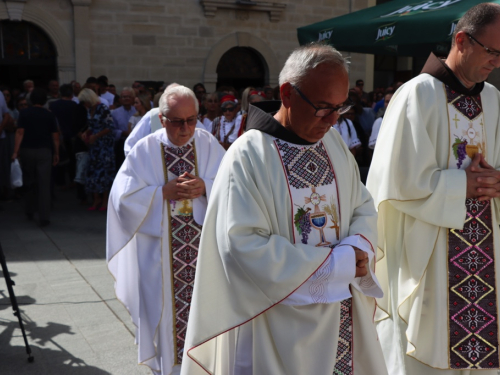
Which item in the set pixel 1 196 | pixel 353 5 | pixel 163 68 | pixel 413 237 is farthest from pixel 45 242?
pixel 353 5

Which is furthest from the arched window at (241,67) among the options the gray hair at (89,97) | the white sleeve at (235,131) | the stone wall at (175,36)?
the white sleeve at (235,131)

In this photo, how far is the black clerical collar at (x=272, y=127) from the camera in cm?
250

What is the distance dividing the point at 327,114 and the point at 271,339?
→ 864 millimetres

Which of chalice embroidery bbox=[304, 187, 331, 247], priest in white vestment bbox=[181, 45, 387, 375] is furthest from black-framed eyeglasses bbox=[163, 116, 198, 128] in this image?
chalice embroidery bbox=[304, 187, 331, 247]

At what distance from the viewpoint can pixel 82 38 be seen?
543 inches

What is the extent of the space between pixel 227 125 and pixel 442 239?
18.1 feet

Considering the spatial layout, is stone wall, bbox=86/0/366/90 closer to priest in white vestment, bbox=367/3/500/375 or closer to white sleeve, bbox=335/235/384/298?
priest in white vestment, bbox=367/3/500/375

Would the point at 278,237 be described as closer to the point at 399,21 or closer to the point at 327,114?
the point at 327,114

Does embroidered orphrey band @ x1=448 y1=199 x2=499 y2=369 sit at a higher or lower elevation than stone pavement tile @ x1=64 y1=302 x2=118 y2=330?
higher

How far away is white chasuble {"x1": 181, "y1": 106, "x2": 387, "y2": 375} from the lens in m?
2.32

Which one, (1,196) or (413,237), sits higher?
(413,237)

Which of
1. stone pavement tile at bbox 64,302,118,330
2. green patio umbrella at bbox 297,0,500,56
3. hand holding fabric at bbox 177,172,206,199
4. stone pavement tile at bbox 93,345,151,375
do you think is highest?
green patio umbrella at bbox 297,0,500,56

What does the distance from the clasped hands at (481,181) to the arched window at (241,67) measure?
13.3 meters

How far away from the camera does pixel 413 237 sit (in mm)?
3357
